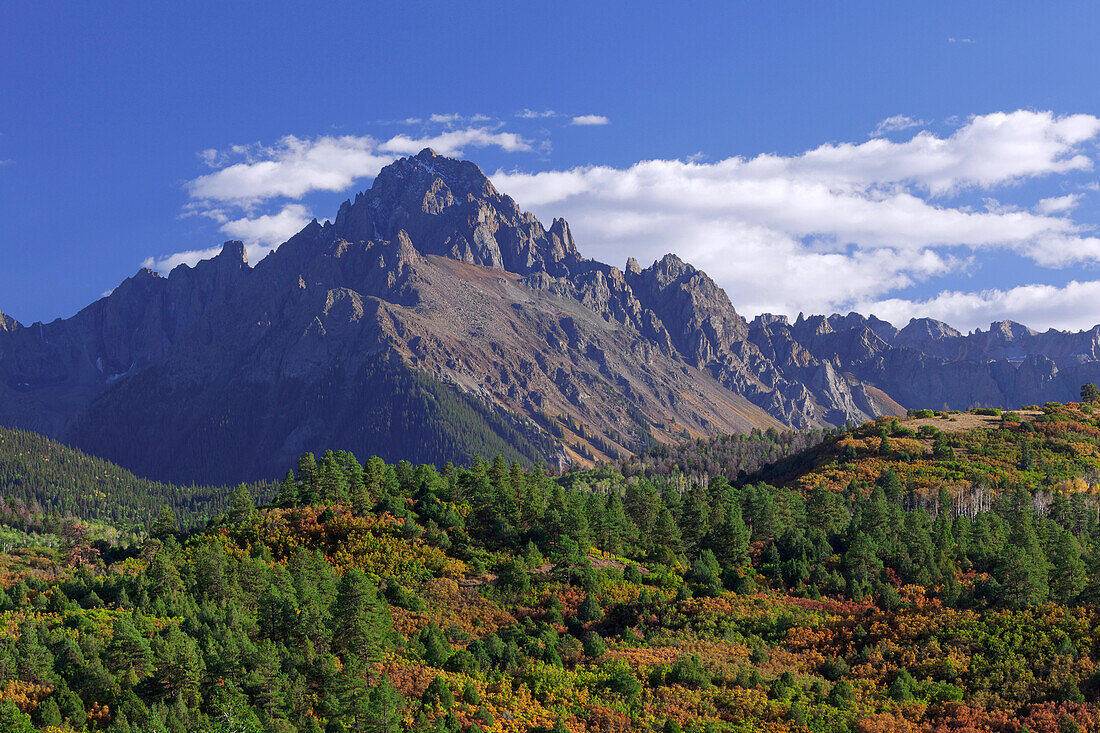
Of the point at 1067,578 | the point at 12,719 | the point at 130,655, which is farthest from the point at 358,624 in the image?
the point at 1067,578

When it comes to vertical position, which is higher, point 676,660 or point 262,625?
point 262,625

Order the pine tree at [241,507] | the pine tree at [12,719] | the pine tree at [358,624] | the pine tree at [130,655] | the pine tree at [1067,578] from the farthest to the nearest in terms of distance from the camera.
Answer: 1. the pine tree at [241,507]
2. the pine tree at [1067,578]
3. the pine tree at [358,624]
4. the pine tree at [130,655]
5. the pine tree at [12,719]

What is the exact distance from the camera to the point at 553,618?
7494 cm

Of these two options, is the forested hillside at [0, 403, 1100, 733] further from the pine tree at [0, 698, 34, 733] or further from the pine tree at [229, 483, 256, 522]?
the pine tree at [229, 483, 256, 522]

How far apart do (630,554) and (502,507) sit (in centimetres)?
1448

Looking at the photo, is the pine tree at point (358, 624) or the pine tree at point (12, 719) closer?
the pine tree at point (12, 719)

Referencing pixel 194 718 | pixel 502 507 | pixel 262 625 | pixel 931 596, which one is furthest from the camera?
pixel 502 507

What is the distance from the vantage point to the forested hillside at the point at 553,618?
177ft

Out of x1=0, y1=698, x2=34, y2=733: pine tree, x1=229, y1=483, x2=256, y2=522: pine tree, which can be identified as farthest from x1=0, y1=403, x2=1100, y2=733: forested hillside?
x1=229, y1=483, x2=256, y2=522: pine tree

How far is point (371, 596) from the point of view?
6644cm

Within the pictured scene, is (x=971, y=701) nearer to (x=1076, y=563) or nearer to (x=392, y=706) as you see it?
(x=1076, y=563)

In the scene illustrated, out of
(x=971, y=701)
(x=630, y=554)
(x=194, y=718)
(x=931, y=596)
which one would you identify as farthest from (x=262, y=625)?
(x=931, y=596)

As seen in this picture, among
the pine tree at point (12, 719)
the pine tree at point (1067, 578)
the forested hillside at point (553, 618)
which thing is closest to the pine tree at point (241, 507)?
the forested hillside at point (553, 618)

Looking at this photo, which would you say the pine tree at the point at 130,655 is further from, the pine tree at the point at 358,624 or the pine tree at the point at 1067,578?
the pine tree at the point at 1067,578
